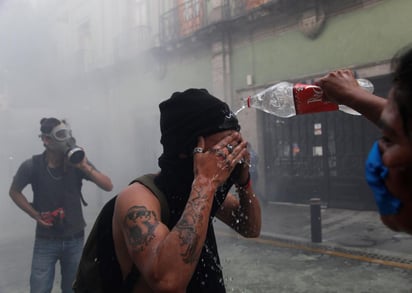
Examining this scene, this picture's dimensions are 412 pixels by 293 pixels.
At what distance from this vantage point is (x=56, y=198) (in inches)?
128

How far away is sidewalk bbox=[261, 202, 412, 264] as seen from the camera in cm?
523

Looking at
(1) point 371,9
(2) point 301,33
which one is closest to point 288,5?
(2) point 301,33

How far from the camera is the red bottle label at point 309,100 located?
1.58 meters

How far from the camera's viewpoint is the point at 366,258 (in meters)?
4.86

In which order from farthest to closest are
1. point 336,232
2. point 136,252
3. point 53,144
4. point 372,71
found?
point 372,71 < point 336,232 < point 53,144 < point 136,252

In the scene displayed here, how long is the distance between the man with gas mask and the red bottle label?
2.12 m

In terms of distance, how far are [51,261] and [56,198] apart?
1.66 feet

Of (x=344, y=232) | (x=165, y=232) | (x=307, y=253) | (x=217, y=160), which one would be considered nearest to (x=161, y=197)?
(x=165, y=232)

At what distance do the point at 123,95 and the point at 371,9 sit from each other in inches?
377

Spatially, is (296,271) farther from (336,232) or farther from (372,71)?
(372,71)


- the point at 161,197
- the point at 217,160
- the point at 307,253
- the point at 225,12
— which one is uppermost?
the point at 225,12

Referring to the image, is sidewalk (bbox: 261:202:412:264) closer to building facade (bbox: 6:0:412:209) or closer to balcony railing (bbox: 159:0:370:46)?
building facade (bbox: 6:0:412:209)

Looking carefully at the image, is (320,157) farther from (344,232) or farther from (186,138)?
(186,138)

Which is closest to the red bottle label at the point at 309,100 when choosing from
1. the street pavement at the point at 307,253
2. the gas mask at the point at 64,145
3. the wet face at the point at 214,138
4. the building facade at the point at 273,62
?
the wet face at the point at 214,138
